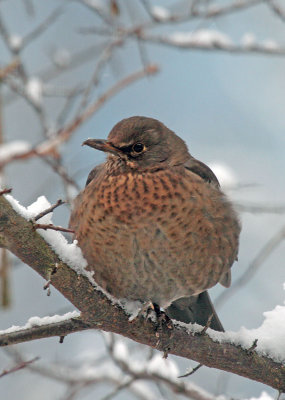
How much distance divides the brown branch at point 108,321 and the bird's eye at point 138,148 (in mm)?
1070

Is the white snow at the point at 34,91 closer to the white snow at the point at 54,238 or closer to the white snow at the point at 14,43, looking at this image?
the white snow at the point at 14,43

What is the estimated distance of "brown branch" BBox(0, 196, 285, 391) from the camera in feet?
7.40

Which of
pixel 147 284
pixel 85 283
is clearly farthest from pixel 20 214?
pixel 147 284

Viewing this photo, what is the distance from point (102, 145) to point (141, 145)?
290 millimetres

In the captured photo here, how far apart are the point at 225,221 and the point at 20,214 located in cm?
152

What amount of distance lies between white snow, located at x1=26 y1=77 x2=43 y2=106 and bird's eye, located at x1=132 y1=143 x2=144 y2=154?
4.31 feet

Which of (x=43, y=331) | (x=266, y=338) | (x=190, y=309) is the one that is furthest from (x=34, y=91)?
(x=266, y=338)

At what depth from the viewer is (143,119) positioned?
3557 millimetres

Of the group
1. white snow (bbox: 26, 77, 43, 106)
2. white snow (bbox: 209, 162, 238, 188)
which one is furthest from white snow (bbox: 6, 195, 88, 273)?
white snow (bbox: 26, 77, 43, 106)

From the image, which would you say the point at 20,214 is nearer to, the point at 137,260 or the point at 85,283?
the point at 85,283

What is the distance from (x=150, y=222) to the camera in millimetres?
3158

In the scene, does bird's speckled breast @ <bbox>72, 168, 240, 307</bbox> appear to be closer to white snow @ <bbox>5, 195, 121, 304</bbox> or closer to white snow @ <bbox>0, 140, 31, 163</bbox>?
white snow @ <bbox>5, 195, 121, 304</bbox>

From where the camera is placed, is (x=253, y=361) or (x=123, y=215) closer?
(x=253, y=361)

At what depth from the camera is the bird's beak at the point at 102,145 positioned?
3266 millimetres
